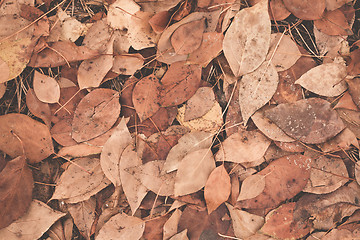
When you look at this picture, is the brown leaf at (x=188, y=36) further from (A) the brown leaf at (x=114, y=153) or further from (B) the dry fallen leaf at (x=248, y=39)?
(A) the brown leaf at (x=114, y=153)

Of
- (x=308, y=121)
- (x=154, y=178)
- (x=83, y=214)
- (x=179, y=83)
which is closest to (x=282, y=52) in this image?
(x=308, y=121)

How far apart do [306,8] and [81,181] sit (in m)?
0.86

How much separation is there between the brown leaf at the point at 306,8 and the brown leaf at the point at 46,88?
747 mm

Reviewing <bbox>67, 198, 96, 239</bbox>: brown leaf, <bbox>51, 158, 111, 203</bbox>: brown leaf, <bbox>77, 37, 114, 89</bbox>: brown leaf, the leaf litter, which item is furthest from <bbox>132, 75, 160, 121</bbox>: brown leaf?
<bbox>67, 198, 96, 239</bbox>: brown leaf

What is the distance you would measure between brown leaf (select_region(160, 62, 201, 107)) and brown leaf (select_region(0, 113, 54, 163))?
38 cm

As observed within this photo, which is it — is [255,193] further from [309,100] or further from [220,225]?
[309,100]

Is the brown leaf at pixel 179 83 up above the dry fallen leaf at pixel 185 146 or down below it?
above

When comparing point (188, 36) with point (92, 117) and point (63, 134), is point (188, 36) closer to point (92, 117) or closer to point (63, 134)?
point (92, 117)

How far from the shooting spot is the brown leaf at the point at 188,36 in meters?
0.91

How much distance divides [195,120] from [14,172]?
1.84 ft

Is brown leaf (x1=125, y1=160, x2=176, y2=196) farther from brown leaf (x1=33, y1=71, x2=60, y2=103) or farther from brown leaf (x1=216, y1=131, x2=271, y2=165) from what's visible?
brown leaf (x1=33, y1=71, x2=60, y2=103)

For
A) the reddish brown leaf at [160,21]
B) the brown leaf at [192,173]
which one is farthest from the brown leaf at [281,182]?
the reddish brown leaf at [160,21]

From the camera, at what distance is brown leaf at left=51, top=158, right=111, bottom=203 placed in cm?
93

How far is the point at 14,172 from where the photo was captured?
90 cm
